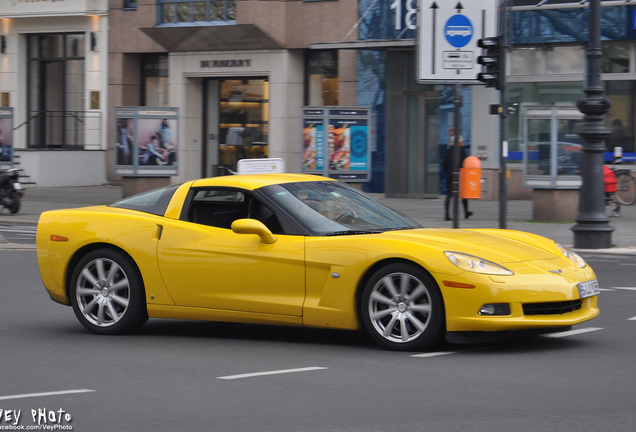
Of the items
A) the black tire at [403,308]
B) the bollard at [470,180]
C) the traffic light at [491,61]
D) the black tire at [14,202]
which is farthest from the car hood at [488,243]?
the black tire at [14,202]

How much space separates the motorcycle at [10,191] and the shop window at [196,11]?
9070 mm

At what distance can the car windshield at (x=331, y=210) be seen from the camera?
7633 mm

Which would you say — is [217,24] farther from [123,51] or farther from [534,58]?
[534,58]

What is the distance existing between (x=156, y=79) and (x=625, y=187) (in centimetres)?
1610

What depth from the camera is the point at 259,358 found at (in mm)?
7070

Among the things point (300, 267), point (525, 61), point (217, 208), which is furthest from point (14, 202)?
point (300, 267)

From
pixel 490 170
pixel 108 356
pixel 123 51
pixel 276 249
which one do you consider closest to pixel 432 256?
pixel 276 249

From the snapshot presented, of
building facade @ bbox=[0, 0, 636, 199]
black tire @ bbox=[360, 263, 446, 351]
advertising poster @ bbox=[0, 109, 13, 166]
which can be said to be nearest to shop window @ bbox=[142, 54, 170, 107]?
building facade @ bbox=[0, 0, 636, 199]

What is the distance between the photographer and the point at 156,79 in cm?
3259

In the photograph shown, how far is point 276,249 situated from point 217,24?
22397 mm

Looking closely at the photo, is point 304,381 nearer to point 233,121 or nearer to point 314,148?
point 314,148

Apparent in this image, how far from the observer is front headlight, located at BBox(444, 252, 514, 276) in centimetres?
689

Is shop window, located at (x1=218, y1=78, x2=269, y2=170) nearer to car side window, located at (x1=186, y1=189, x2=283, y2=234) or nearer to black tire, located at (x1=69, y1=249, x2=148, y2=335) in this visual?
black tire, located at (x1=69, y1=249, x2=148, y2=335)

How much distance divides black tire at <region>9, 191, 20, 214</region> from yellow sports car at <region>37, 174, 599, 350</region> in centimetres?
1451
